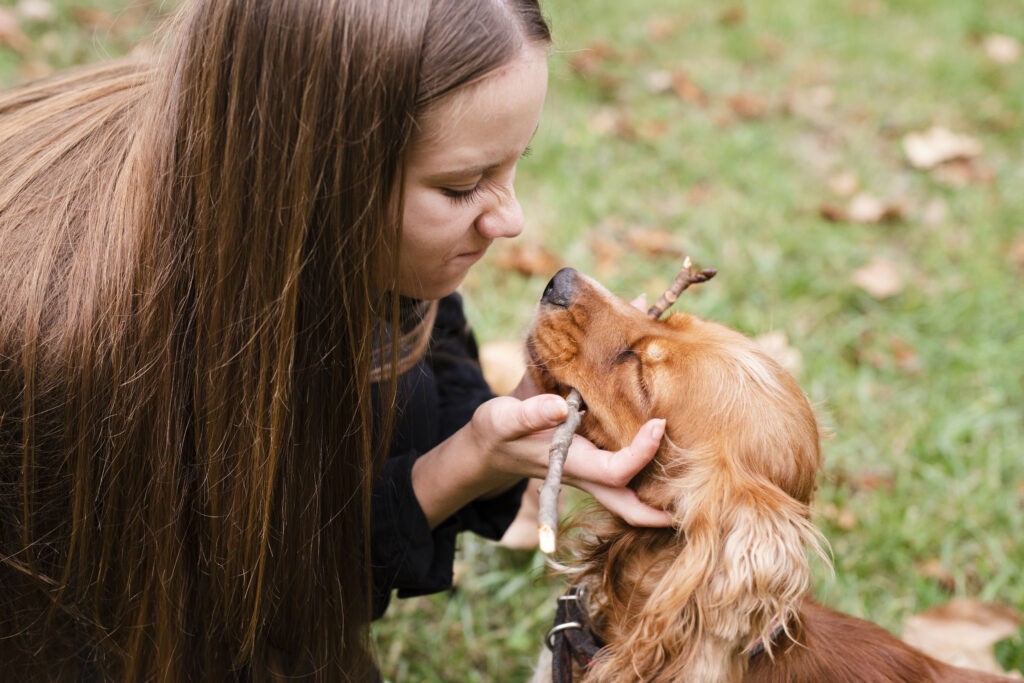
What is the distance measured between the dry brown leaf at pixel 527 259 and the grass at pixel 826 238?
3 centimetres

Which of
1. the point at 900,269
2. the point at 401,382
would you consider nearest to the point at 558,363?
the point at 401,382

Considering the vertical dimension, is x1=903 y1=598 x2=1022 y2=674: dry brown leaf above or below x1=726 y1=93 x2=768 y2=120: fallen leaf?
below

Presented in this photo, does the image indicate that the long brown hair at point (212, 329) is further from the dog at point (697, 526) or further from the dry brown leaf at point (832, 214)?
the dry brown leaf at point (832, 214)

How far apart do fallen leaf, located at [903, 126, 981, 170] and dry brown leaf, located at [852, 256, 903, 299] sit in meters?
1.20

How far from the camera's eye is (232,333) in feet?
7.06

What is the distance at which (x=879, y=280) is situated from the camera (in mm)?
4488

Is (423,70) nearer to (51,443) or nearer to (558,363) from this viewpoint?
(558,363)

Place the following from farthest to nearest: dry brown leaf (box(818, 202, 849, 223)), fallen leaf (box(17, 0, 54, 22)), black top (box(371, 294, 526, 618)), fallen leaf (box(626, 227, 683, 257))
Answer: fallen leaf (box(17, 0, 54, 22))
dry brown leaf (box(818, 202, 849, 223))
fallen leaf (box(626, 227, 683, 257))
black top (box(371, 294, 526, 618))

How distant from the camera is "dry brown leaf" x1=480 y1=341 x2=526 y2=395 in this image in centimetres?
380

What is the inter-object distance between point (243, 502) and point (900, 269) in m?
3.61

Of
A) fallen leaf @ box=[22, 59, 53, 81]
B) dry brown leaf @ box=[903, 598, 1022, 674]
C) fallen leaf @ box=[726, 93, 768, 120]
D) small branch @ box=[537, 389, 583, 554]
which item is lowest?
dry brown leaf @ box=[903, 598, 1022, 674]

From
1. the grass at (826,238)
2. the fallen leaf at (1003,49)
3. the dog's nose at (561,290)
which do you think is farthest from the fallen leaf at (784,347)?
the fallen leaf at (1003,49)

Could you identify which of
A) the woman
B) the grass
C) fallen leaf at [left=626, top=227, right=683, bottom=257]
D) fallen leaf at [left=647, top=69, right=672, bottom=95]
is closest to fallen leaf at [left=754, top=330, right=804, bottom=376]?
the grass

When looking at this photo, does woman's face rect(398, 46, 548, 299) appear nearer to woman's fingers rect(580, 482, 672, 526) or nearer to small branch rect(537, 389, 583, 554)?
small branch rect(537, 389, 583, 554)
